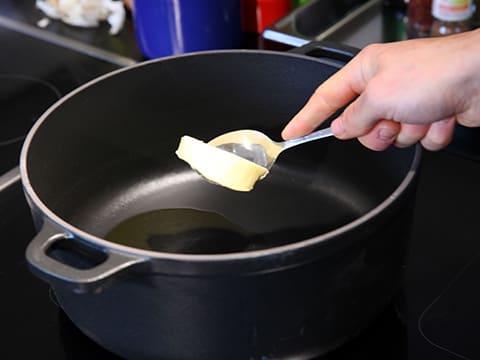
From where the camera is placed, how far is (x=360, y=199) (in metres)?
0.81

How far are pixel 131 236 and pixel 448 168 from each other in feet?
1.23

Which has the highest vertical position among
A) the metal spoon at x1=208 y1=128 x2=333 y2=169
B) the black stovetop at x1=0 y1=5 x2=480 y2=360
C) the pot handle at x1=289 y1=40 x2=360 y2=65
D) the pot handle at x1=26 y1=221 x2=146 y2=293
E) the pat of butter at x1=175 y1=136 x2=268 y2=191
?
the pot handle at x1=26 y1=221 x2=146 y2=293

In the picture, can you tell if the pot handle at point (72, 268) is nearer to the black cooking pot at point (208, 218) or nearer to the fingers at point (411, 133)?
the black cooking pot at point (208, 218)

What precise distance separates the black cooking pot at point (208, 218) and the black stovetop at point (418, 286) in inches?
1.8

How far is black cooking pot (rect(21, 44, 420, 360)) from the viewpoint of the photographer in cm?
50

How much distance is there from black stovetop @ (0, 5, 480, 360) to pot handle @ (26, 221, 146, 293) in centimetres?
17

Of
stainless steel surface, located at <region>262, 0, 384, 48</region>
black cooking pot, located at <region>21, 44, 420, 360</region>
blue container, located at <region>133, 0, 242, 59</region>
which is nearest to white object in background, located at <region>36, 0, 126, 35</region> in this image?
blue container, located at <region>133, 0, 242, 59</region>

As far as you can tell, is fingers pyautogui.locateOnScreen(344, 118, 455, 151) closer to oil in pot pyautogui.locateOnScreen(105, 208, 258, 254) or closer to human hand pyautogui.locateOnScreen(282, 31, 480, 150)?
human hand pyautogui.locateOnScreen(282, 31, 480, 150)

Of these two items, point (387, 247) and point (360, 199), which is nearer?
point (387, 247)

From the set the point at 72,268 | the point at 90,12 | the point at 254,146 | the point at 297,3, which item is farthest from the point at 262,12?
the point at 72,268

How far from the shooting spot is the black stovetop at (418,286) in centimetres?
64

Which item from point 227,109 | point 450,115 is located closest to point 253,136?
point 227,109

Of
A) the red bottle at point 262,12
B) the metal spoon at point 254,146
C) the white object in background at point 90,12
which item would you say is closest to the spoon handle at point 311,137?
the metal spoon at point 254,146

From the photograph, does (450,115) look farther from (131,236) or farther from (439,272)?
(131,236)
